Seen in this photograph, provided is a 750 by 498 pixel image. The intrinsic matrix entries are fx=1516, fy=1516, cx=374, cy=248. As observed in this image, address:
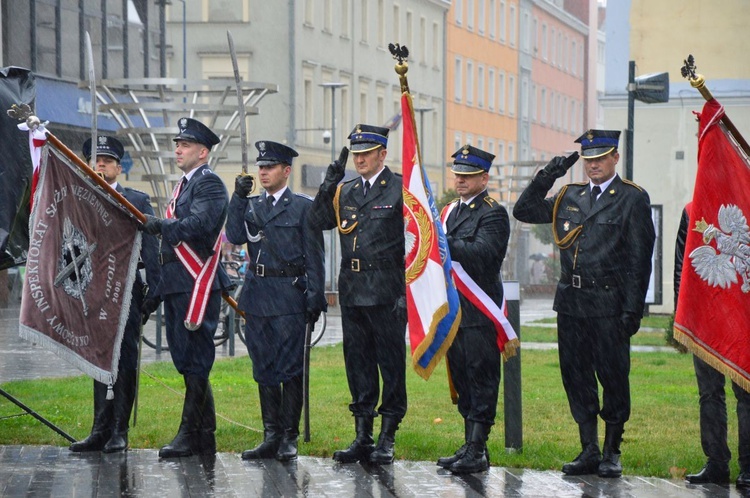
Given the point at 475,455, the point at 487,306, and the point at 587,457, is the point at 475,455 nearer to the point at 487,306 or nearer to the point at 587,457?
the point at 587,457

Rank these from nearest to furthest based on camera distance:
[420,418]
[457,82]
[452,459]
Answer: [452,459]
[420,418]
[457,82]

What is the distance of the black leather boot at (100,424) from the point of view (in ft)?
33.8

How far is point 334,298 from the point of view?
117ft

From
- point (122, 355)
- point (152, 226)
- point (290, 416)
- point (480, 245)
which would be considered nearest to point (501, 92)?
point (122, 355)

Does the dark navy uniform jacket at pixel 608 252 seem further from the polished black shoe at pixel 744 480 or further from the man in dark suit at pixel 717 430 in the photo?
the polished black shoe at pixel 744 480

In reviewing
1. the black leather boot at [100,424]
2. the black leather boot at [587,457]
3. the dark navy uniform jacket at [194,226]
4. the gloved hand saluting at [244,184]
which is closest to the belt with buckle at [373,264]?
the gloved hand saluting at [244,184]

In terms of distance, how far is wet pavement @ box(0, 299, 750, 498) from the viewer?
8.72m

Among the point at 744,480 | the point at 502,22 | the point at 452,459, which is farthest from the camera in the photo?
the point at 502,22

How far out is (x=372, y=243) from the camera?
32.1 feet

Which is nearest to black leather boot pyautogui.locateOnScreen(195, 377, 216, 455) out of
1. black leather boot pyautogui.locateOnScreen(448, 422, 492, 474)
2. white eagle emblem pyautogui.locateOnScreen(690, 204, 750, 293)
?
black leather boot pyautogui.locateOnScreen(448, 422, 492, 474)

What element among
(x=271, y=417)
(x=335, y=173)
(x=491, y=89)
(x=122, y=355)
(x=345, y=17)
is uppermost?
(x=345, y=17)

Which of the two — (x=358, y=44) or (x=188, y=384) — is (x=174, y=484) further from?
(x=358, y=44)

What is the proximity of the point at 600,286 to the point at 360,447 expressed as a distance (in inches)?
75.1

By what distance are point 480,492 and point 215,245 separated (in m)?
2.59
